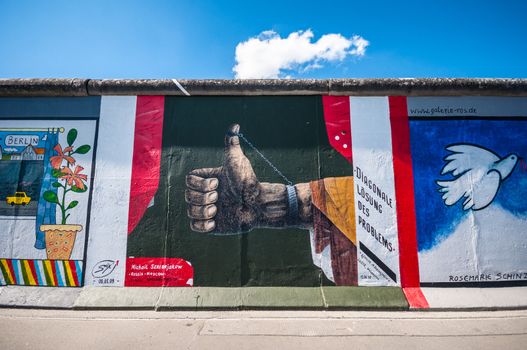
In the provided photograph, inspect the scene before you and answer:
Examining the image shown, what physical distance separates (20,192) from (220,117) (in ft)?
12.3

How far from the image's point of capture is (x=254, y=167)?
500 cm

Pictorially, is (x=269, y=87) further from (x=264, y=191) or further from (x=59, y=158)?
(x=59, y=158)

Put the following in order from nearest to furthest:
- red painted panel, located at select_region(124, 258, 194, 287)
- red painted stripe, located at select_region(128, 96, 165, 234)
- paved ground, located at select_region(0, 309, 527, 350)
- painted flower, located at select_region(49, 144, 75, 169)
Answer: paved ground, located at select_region(0, 309, 527, 350) < red painted panel, located at select_region(124, 258, 194, 287) < red painted stripe, located at select_region(128, 96, 165, 234) < painted flower, located at select_region(49, 144, 75, 169)

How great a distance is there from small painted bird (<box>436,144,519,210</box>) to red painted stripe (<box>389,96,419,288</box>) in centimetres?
59

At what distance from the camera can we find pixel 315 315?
413 cm

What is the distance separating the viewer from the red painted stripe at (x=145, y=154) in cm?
490

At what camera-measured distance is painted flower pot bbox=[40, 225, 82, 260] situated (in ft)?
15.7

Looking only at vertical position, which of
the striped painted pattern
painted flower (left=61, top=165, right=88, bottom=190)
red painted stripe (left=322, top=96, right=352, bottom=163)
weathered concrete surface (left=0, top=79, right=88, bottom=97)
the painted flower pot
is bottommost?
the striped painted pattern

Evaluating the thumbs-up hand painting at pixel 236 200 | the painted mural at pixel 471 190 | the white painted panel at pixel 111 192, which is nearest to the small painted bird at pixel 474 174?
the painted mural at pixel 471 190

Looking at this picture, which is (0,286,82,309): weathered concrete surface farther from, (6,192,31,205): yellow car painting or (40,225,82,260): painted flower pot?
(6,192,31,205): yellow car painting

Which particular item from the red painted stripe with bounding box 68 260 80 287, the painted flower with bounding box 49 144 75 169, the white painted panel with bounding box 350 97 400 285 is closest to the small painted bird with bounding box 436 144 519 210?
the white painted panel with bounding box 350 97 400 285

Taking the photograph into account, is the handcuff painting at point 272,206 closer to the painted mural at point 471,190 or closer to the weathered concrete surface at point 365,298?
the weathered concrete surface at point 365,298

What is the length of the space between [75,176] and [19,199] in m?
1.05

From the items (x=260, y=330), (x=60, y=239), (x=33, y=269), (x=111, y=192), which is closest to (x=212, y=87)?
(x=111, y=192)
